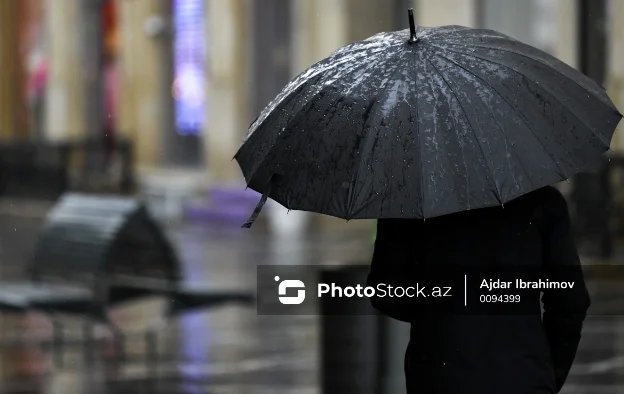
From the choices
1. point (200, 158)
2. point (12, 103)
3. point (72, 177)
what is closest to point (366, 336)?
point (200, 158)

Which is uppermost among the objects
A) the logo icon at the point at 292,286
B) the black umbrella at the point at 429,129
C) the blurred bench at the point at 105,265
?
the black umbrella at the point at 429,129

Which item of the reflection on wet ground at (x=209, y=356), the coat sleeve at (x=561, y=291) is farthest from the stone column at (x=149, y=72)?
the coat sleeve at (x=561, y=291)

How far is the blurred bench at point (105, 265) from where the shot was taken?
8969 mm

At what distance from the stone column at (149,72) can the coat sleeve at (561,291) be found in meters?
22.3

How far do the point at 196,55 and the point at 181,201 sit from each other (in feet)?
9.71

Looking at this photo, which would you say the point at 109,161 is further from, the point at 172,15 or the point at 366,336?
the point at 366,336

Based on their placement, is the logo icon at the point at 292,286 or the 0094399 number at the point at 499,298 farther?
the logo icon at the point at 292,286

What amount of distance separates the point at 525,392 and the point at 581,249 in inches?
406

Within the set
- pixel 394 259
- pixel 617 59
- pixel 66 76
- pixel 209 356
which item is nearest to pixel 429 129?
pixel 394 259

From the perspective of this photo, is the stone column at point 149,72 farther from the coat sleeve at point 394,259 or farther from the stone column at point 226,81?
the coat sleeve at point 394,259

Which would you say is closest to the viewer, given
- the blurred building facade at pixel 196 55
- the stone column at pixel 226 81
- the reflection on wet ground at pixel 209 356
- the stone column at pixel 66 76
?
the reflection on wet ground at pixel 209 356

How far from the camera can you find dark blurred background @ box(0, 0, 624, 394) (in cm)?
898

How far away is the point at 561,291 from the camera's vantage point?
3.92 meters

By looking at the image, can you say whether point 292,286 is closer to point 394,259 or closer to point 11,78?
point 394,259
